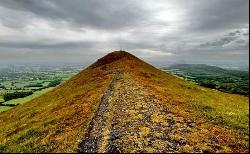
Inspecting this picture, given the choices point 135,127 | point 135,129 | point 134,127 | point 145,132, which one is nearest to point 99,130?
point 134,127

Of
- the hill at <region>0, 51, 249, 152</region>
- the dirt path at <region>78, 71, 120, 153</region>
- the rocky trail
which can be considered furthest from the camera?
the hill at <region>0, 51, 249, 152</region>

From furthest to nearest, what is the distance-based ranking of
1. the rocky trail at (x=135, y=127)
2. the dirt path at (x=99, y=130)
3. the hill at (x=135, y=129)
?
the hill at (x=135, y=129)
the dirt path at (x=99, y=130)
the rocky trail at (x=135, y=127)

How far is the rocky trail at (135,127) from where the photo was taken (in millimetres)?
37250

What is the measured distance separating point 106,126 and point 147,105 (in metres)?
15.9

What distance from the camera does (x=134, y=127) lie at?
4481 cm

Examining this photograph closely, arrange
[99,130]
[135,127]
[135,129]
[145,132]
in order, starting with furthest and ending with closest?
1. [99,130]
2. [135,127]
3. [135,129]
4. [145,132]

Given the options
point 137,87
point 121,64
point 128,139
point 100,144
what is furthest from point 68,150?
point 121,64

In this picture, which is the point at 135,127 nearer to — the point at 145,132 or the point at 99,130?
the point at 145,132

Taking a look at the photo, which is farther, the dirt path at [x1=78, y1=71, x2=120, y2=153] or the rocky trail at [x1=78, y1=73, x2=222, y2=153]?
the dirt path at [x1=78, y1=71, x2=120, y2=153]

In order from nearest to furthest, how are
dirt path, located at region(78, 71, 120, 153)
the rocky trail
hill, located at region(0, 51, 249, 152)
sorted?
the rocky trail < dirt path, located at region(78, 71, 120, 153) < hill, located at region(0, 51, 249, 152)

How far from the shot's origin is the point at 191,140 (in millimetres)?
40094

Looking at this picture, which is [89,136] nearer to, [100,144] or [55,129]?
[100,144]

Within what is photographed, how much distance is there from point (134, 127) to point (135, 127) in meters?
0.16

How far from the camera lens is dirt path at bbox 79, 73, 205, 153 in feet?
123
